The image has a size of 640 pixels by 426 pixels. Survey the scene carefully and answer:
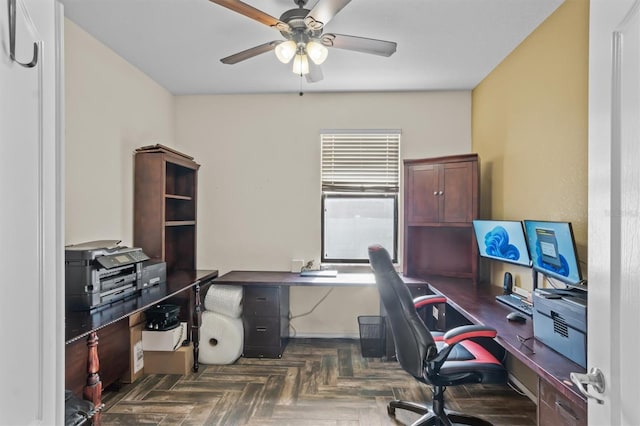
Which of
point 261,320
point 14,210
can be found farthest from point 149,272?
point 14,210

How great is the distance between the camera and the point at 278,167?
3.73 m

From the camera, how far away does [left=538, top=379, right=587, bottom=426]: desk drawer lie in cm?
124

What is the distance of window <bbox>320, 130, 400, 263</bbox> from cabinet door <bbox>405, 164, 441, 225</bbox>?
0.39 meters

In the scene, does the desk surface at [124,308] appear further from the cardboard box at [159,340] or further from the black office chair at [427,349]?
the black office chair at [427,349]

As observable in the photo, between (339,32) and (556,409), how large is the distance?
2525mm

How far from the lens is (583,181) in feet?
6.46

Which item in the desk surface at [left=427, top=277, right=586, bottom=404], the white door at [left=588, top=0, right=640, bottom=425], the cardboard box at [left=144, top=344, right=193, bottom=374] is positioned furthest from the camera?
the cardboard box at [left=144, top=344, right=193, bottom=374]

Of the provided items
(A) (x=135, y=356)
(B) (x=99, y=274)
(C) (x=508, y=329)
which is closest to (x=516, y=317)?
(C) (x=508, y=329)

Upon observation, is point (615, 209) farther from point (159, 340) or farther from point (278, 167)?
point (278, 167)

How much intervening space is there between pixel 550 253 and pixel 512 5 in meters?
1.57

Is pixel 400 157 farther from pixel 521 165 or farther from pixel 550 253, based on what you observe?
pixel 550 253

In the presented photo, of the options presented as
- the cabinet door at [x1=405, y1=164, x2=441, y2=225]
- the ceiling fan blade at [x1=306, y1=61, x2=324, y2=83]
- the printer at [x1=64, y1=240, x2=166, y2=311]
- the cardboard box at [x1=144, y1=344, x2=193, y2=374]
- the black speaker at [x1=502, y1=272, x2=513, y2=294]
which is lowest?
the cardboard box at [x1=144, y1=344, x2=193, y2=374]

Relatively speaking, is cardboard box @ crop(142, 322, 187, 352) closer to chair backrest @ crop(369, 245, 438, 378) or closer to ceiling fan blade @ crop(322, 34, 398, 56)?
chair backrest @ crop(369, 245, 438, 378)

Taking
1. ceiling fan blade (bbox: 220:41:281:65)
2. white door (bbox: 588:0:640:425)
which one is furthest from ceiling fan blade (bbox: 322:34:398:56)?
white door (bbox: 588:0:640:425)
